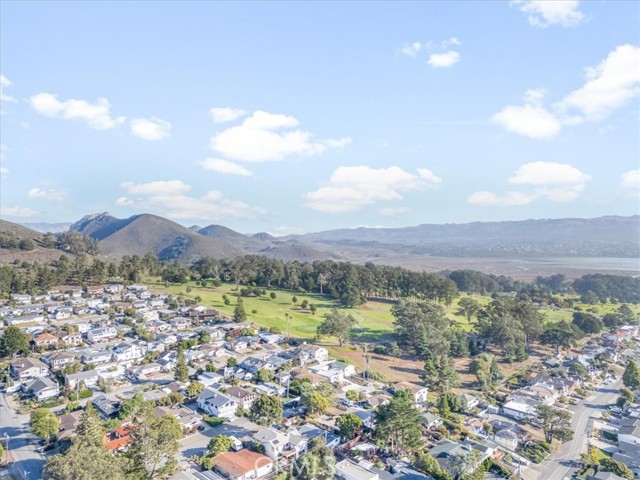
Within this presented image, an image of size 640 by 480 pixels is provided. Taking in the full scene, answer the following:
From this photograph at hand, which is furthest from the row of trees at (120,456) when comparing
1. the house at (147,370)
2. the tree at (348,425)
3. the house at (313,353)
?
the house at (313,353)

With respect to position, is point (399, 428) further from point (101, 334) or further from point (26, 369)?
point (101, 334)

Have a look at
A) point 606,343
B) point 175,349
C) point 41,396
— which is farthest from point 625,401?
point 41,396

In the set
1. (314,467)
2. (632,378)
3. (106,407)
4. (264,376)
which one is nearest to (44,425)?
(106,407)

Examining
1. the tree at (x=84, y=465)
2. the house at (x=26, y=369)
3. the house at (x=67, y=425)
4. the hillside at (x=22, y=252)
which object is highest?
the hillside at (x=22, y=252)

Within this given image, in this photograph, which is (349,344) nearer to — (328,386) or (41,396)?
(328,386)

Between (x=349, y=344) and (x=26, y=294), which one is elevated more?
(x=26, y=294)

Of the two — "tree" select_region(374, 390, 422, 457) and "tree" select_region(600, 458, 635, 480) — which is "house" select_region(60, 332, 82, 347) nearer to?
"tree" select_region(374, 390, 422, 457)

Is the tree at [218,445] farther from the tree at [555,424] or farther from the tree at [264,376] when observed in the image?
the tree at [555,424]
